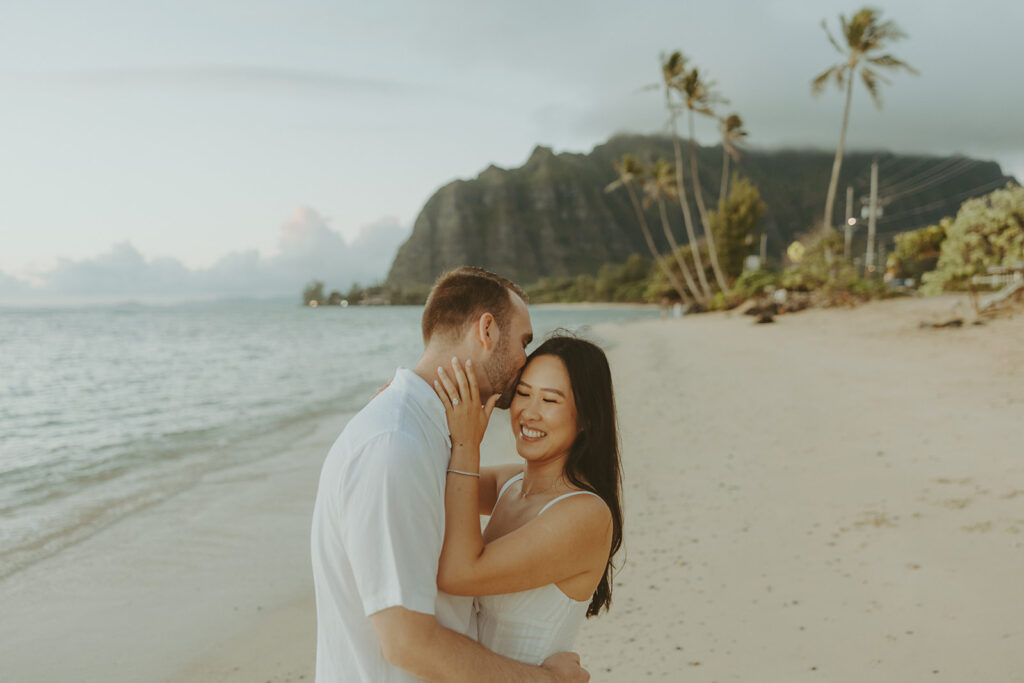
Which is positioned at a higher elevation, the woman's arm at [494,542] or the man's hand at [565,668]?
the woman's arm at [494,542]

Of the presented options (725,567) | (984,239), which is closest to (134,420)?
(725,567)

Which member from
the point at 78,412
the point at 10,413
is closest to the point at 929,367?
the point at 78,412

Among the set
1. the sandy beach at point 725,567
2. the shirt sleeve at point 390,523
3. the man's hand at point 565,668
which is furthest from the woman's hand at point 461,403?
the sandy beach at point 725,567

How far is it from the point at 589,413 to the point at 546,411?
0.14m

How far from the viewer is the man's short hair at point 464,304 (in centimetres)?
185

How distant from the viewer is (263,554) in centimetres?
591

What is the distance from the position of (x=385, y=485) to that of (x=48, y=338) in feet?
171

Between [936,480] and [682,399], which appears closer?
[936,480]

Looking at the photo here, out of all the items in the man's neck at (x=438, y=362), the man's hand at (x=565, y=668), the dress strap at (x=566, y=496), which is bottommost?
the man's hand at (x=565, y=668)

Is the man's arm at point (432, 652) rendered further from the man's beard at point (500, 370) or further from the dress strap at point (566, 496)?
the man's beard at point (500, 370)

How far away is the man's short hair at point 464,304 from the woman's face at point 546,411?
230mm

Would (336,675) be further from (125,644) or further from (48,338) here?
(48,338)

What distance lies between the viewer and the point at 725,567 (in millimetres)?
Result: 4930

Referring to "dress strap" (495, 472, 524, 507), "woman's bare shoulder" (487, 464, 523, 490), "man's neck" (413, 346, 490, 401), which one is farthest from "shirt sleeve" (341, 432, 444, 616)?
"woman's bare shoulder" (487, 464, 523, 490)
